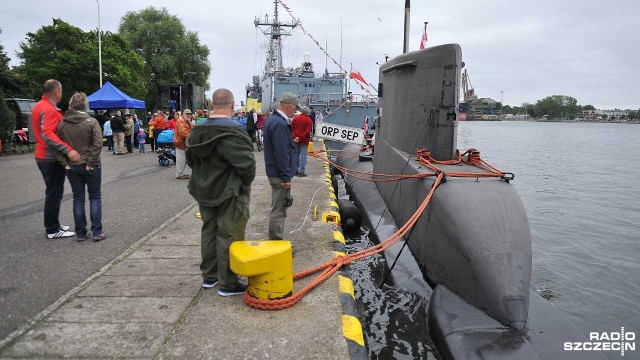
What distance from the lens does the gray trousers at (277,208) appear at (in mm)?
5207

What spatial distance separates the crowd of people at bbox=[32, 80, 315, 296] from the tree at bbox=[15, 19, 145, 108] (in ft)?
93.6

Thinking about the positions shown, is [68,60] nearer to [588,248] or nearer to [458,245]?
[588,248]

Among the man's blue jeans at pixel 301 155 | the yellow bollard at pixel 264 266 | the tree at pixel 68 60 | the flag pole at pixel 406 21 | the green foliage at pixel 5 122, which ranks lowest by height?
the yellow bollard at pixel 264 266

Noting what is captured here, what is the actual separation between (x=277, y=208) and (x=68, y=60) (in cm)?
3108

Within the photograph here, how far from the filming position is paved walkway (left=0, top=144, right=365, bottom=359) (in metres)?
3.20

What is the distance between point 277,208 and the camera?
5270mm

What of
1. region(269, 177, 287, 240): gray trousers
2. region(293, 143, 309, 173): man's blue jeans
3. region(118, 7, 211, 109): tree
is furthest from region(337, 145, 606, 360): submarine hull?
region(118, 7, 211, 109): tree

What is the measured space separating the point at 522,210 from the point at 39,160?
5.83 metres

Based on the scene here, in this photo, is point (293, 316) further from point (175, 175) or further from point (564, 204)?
point (564, 204)

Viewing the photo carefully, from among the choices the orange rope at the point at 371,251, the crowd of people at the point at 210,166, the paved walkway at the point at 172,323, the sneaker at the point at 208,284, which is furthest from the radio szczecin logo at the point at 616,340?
the sneaker at the point at 208,284

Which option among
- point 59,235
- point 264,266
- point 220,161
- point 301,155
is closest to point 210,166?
point 220,161

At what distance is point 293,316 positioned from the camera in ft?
12.3

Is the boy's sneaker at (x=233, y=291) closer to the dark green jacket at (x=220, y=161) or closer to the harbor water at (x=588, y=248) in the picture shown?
the dark green jacket at (x=220, y=161)

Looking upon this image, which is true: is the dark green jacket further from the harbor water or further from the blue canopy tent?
the blue canopy tent
